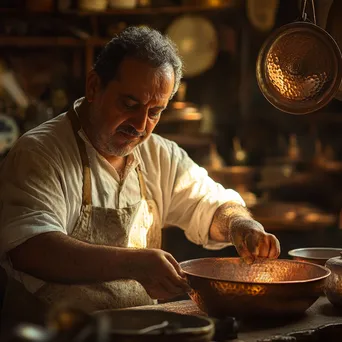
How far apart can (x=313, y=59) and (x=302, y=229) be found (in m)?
3.63

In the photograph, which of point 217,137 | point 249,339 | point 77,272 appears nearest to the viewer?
point 249,339

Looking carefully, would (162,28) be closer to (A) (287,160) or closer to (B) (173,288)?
(A) (287,160)

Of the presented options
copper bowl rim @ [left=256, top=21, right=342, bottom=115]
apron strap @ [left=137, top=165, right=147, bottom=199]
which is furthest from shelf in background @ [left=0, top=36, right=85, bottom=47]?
copper bowl rim @ [left=256, top=21, right=342, bottom=115]

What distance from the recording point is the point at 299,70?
3.19 metres

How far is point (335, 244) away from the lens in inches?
285

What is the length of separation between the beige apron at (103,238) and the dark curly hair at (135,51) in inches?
10.4

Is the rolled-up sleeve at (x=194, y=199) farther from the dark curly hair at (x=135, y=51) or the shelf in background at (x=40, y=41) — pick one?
the shelf in background at (x=40, y=41)

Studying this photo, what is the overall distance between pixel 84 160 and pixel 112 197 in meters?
0.21

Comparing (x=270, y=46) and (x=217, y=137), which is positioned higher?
(x=270, y=46)

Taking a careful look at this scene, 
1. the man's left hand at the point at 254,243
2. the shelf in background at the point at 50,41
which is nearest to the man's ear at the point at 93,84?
the man's left hand at the point at 254,243

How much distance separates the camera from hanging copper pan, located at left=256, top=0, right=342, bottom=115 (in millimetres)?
3121

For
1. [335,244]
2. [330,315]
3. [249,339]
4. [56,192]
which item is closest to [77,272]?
[56,192]

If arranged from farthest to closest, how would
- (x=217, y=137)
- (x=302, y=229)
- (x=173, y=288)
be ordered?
1. (x=217, y=137)
2. (x=302, y=229)
3. (x=173, y=288)

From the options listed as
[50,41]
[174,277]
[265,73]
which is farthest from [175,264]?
[50,41]
